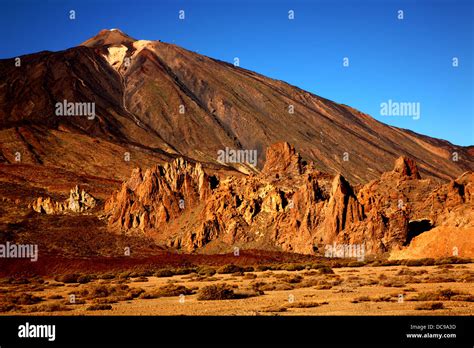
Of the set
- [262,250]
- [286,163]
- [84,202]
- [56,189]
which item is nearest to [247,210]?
[262,250]

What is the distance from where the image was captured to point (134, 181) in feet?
279

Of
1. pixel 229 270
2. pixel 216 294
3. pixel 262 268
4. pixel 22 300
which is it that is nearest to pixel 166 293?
pixel 216 294

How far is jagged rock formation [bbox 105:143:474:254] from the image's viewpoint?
54.4m

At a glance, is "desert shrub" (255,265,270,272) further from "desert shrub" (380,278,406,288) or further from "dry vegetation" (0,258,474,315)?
"desert shrub" (380,278,406,288)

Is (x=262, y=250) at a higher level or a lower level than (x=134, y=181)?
lower

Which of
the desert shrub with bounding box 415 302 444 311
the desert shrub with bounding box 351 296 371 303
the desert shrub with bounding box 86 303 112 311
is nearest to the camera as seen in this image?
the desert shrub with bounding box 415 302 444 311

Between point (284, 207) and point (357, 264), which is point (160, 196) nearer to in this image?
point (284, 207)

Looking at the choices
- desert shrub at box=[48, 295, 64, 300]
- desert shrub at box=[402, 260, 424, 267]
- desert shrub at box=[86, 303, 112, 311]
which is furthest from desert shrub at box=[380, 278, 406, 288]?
desert shrub at box=[48, 295, 64, 300]

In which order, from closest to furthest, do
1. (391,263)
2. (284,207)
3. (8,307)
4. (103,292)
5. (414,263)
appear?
(8,307)
(103,292)
(414,263)
(391,263)
(284,207)

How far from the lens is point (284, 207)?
6372 centimetres

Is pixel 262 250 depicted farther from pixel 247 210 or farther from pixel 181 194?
pixel 181 194

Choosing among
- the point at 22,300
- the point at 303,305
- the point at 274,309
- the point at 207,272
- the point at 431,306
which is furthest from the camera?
the point at 207,272
